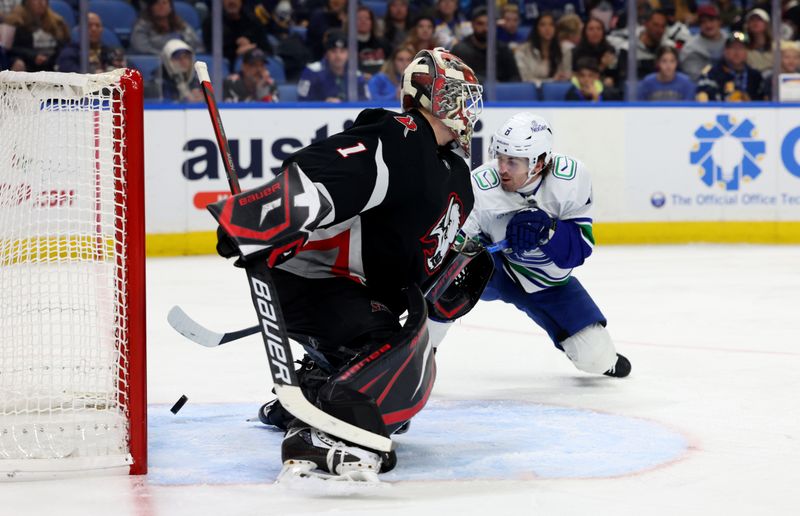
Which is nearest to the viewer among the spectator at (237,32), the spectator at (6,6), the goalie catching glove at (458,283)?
the goalie catching glove at (458,283)

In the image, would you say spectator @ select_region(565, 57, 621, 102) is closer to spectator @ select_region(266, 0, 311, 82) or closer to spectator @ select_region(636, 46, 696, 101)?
spectator @ select_region(636, 46, 696, 101)

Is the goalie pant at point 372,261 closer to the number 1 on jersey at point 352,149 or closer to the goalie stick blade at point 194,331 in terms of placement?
the number 1 on jersey at point 352,149

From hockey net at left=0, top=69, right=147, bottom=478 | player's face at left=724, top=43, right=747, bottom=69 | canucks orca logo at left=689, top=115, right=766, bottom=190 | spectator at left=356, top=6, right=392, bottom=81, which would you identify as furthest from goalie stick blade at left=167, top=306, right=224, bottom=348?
player's face at left=724, top=43, right=747, bottom=69

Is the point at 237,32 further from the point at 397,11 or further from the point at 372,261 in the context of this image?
the point at 372,261

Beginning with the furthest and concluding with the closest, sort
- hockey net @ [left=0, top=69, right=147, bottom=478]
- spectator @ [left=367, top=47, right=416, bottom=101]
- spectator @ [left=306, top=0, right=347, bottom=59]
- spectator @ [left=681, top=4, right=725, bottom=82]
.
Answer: spectator @ [left=681, top=4, right=725, bottom=82] → spectator @ [left=367, top=47, right=416, bottom=101] → spectator @ [left=306, top=0, right=347, bottom=59] → hockey net @ [left=0, top=69, right=147, bottom=478]

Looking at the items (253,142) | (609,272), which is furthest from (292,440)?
(253,142)

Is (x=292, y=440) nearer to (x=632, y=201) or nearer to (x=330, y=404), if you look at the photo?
(x=330, y=404)

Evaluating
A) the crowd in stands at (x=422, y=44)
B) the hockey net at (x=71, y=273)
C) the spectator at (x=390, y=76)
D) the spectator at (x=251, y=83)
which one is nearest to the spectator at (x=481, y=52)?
the crowd in stands at (x=422, y=44)

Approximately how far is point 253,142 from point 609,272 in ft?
6.83

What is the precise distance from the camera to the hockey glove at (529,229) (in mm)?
3652

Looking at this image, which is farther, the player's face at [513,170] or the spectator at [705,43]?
the spectator at [705,43]

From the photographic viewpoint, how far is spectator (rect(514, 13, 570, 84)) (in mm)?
7461

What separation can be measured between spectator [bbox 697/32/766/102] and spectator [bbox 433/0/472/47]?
145 cm

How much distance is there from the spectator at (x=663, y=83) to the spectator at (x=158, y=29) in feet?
8.59
